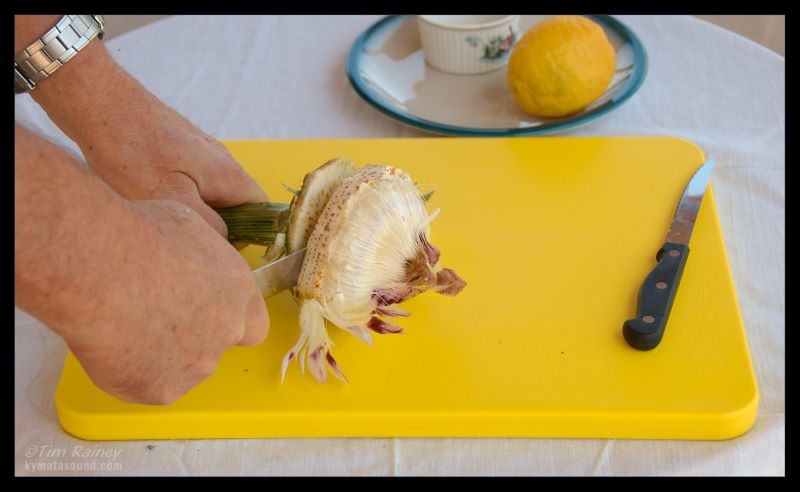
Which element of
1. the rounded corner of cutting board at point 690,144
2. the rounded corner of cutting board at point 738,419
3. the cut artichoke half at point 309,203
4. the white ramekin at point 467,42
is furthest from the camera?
the white ramekin at point 467,42

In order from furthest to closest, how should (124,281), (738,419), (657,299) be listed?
(657,299), (738,419), (124,281)

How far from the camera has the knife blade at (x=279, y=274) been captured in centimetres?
94

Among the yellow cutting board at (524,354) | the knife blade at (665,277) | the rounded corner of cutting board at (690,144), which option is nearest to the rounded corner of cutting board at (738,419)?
the yellow cutting board at (524,354)

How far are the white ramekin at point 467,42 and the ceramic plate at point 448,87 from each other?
0.06ft

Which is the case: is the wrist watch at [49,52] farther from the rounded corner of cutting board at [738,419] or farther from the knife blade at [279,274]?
the rounded corner of cutting board at [738,419]

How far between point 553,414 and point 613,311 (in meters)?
0.18

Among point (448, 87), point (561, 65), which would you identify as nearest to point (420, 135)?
point (448, 87)

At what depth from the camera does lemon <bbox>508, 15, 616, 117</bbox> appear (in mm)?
1251

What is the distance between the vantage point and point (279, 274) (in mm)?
961

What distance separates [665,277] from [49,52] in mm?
782

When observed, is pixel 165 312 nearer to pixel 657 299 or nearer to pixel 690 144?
pixel 657 299
